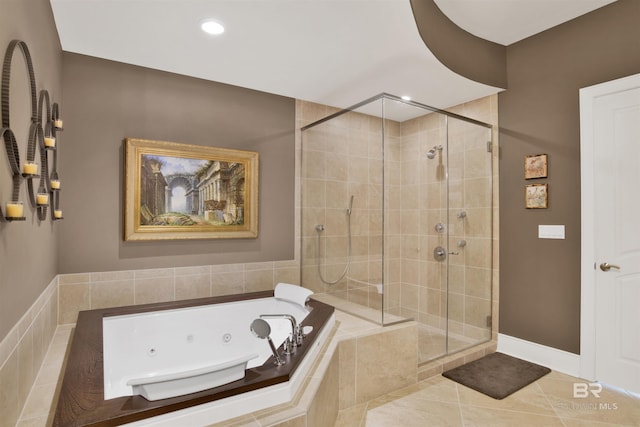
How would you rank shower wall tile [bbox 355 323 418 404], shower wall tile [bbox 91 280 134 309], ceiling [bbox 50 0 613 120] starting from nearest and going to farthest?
ceiling [bbox 50 0 613 120] < shower wall tile [bbox 355 323 418 404] < shower wall tile [bbox 91 280 134 309]

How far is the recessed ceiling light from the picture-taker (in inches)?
83.1

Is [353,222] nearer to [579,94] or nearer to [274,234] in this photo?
[274,234]

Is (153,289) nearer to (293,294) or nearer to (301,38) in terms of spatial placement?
(293,294)

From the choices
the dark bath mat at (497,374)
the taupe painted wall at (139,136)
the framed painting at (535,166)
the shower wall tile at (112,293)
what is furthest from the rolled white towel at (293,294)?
the framed painting at (535,166)

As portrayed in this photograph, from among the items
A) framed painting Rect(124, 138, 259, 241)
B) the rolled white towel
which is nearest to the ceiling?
framed painting Rect(124, 138, 259, 241)

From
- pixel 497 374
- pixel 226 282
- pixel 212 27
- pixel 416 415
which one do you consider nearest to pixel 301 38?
pixel 212 27

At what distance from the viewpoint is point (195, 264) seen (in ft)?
9.62

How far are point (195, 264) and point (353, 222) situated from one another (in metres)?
1.37

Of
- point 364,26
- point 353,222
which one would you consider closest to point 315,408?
point 353,222

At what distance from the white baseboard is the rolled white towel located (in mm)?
1878

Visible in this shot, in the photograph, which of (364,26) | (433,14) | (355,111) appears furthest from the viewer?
(355,111)

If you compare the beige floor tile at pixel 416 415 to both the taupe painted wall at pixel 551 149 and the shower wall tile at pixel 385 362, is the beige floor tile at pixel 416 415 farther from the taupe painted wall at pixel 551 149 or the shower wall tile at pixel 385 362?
the taupe painted wall at pixel 551 149

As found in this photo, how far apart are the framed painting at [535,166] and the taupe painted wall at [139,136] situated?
2183mm

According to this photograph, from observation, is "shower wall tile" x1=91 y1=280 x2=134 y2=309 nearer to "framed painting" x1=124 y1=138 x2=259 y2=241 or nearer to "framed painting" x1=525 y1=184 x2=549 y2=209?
"framed painting" x1=124 y1=138 x2=259 y2=241
